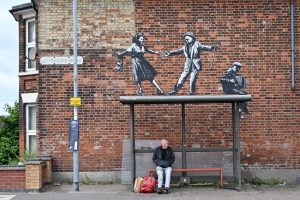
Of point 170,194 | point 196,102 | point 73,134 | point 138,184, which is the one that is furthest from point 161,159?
point 73,134

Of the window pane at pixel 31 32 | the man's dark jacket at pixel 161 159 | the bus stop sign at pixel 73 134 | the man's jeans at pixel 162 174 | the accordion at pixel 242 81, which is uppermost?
the window pane at pixel 31 32

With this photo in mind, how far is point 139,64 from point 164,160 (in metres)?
3.06

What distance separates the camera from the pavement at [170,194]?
12.7 metres

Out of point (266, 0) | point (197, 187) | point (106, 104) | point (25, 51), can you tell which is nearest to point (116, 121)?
point (106, 104)

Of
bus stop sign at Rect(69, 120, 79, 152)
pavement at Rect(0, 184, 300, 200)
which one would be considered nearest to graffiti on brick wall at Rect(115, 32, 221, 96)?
bus stop sign at Rect(69, 120, 79, 152)

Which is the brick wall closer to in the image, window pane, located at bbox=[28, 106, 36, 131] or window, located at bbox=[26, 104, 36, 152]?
window, located at bbox=[26, 104, 36, 152]

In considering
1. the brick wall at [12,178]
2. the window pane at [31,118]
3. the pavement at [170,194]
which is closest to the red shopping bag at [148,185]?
the pavement at [170,194]

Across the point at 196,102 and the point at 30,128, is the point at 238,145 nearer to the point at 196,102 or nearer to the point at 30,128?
the point at 196,102

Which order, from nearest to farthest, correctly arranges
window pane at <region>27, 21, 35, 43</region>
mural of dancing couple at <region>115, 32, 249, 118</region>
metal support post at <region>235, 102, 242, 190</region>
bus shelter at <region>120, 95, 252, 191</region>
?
bus shelter at <region>120, 95, 252, 191</region> → metal support post at <region>235, 102, 242, 190</region> → mural of dancing couple at <region>115, 32, 249, 118</region> → window pane at <region>27, 21, 35, 43</region>

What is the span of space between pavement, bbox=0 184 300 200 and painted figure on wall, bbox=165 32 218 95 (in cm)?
304

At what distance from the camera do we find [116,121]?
1502 cm

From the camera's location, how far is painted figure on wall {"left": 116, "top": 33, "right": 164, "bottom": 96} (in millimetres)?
15070

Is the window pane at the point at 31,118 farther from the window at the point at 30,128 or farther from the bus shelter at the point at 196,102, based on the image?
the bus shelter at the point at 196,102

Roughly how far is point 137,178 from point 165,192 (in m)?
0.92
